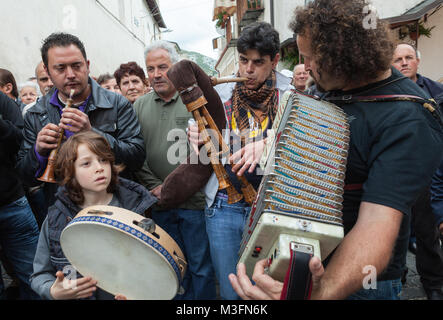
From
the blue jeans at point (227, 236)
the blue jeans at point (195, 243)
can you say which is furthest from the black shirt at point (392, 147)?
the blue jeans at point (195, 243)

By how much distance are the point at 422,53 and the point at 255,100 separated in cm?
842

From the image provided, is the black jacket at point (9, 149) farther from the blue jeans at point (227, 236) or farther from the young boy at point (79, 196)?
the blue jeans at point (227, 236)

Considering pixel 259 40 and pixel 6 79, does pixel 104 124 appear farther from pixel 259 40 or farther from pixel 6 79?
pixel 6 79

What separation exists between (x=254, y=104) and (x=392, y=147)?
121 cm

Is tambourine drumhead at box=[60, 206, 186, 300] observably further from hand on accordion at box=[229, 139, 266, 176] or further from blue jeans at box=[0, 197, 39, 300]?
blue jeans at box=[0, 197, 39, 300]

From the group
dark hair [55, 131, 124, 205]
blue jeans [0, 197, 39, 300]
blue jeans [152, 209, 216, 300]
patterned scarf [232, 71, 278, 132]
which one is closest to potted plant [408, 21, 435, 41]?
patterned scarf [232, 71, 278, 132]

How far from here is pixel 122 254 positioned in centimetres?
183

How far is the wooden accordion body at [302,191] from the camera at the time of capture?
1.07 meters

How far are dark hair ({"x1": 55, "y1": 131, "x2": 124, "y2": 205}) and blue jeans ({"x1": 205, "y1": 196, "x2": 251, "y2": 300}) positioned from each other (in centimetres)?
80

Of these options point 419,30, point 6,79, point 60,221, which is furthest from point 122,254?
point 419,30
